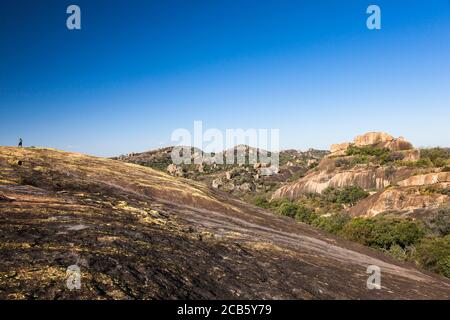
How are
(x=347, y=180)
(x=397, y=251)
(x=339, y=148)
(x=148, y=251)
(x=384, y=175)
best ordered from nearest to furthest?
(x=148, y=251) → (x=397, y=251) → (x=384, y=175) → (x=347, y=180) → (x=339, y=148)

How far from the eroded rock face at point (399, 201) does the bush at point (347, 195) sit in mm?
15921

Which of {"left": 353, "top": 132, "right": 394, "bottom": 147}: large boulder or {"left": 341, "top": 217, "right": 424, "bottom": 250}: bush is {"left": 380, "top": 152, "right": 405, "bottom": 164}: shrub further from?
{"left": 341, "top": 217, "right": 424, "bottom": 250}: bush

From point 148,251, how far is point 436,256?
1228 inches

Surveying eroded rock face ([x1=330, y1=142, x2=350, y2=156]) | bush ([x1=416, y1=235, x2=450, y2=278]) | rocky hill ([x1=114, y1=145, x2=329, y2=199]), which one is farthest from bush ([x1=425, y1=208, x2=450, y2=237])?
eroded rock face ([x1=330, y1=142, x2=350, y2=156])

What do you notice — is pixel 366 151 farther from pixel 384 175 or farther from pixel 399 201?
pixel 399 201

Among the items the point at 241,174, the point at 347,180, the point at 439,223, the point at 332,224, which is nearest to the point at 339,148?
the point at 241,174

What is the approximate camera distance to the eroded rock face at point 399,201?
59031 mm

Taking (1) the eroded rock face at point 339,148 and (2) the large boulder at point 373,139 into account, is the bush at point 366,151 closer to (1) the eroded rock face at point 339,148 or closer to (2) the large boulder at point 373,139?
(1) the eroded rock face at point 339,148

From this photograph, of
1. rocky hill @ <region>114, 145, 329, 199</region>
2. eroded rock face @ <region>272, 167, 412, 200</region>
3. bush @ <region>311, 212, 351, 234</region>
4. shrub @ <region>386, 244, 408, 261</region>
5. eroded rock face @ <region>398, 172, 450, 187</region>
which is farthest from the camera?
rocky hill @ <region>114, 145, 329, 199</region>

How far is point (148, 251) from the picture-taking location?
29.5 ft

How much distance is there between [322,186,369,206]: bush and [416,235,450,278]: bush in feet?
167

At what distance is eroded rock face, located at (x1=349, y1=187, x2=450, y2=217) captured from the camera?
59.0 metres
